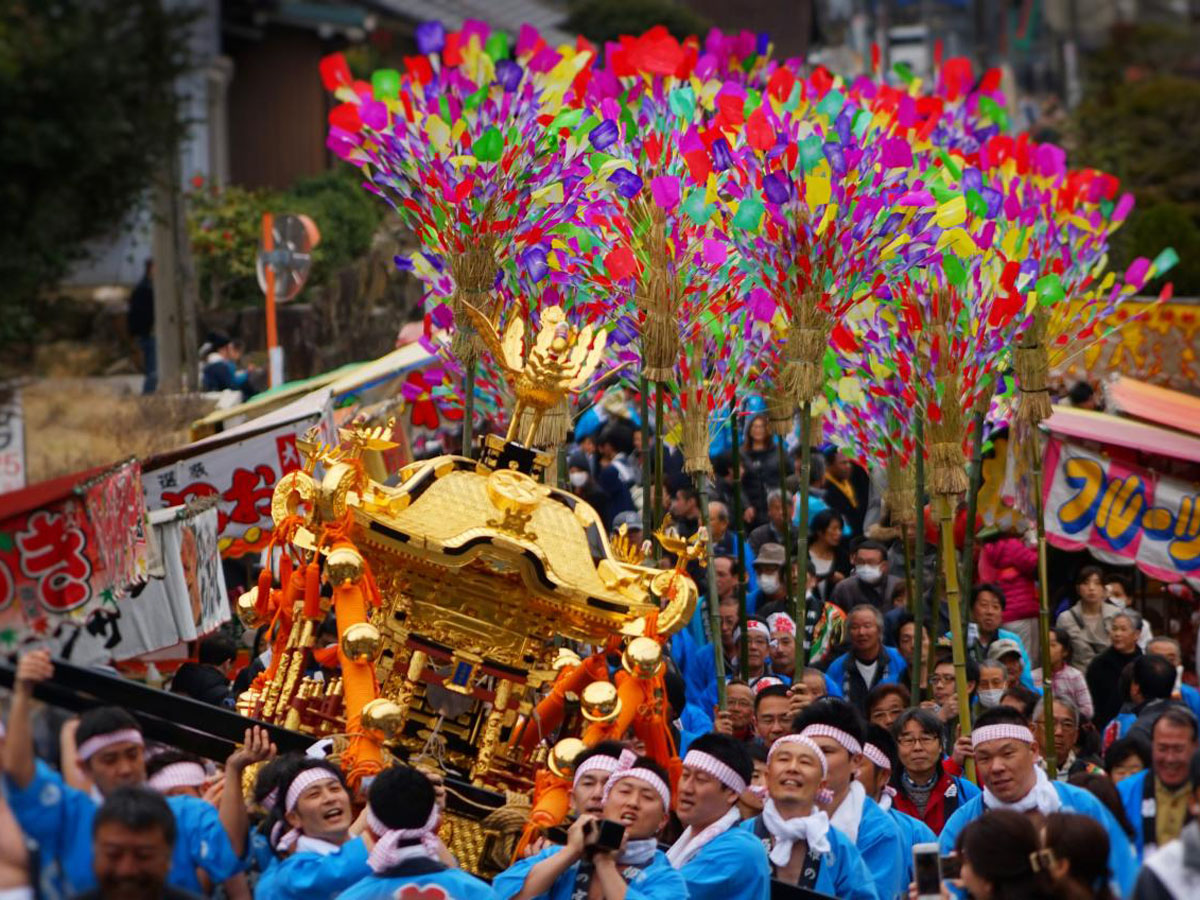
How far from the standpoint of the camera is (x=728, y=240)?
9695 mm

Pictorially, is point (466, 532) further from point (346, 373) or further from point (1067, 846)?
point (346, 373)

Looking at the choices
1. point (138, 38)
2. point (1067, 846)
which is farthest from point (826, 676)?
point (138, 38)

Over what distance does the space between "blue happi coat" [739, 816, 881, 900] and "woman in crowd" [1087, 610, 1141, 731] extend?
12.8 ft

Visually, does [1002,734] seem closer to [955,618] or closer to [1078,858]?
[1078,858]

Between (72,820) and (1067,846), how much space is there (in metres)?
2.43

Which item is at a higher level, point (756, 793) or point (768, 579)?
point (756, 793)

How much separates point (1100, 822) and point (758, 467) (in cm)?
825

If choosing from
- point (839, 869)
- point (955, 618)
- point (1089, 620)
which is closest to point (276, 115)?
point (1089, 620)

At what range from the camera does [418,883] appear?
19.0 ft

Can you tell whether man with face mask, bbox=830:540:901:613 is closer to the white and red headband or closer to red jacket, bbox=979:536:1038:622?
red jacket, bbox=979:536:1038:622

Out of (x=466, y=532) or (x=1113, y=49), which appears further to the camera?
(x=1113, y=49)

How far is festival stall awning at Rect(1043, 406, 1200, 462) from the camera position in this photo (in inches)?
478

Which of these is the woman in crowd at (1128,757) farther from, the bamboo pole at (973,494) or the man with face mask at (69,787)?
the man with face mask at (69,787)

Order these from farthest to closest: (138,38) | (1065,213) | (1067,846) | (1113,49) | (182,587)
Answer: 1. (1113,49)
2. (138,38)
3. (1065,213)
4. (182,587)
5. (1067,846)
